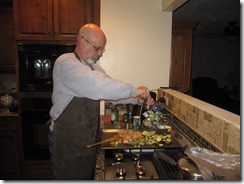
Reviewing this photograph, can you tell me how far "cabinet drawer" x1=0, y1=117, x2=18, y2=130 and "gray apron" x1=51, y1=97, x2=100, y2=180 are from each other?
104cm

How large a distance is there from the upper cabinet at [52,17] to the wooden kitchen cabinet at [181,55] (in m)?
1.13

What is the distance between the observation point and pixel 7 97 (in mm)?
2465

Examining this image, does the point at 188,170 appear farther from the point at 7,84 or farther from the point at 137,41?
the point at 7,84

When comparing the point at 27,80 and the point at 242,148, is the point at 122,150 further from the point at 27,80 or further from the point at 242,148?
the point at 27,80

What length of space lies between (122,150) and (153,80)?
3.61 feet

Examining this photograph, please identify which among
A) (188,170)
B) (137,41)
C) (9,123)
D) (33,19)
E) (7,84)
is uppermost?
(33,19)

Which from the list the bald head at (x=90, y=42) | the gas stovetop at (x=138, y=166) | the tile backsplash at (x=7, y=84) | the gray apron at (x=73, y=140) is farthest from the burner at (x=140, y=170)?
the tile backsplash at (x=7, y=84)

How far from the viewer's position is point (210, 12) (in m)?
2.65

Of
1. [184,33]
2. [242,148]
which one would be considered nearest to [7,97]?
[184,33]

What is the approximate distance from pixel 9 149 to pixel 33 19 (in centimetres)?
131

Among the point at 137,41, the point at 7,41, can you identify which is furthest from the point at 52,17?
the point at 137,41

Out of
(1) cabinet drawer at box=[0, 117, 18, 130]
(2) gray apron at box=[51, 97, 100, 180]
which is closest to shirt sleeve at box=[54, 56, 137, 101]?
(2) gray apron at box=[51, 97, 100, 180]

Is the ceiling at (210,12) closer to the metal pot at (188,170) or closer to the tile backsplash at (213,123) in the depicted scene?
the tile backsplash at (213,123)

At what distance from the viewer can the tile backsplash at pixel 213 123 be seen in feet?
2.61
